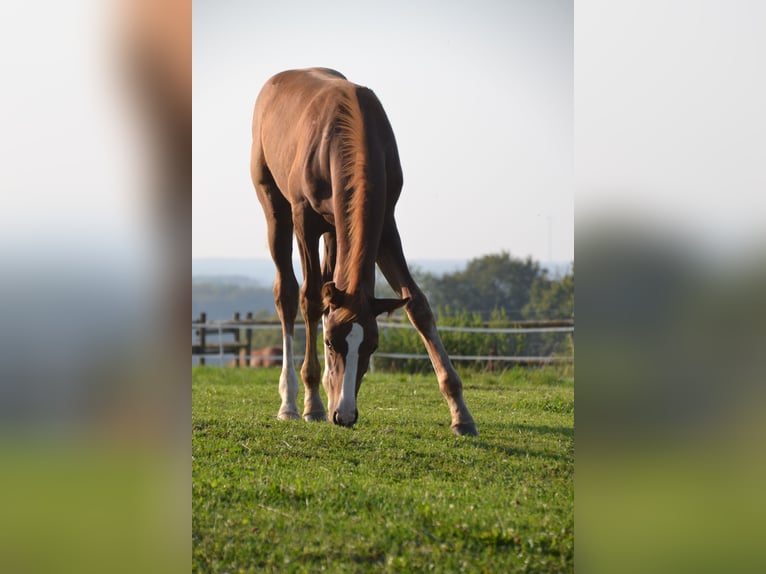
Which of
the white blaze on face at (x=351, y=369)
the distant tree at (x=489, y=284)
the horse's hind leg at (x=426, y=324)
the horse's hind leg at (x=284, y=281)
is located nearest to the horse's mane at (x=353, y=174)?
the white blaze on face at (x=351, y=369)

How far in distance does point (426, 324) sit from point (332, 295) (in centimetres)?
110

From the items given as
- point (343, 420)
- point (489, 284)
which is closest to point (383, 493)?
point (343, 420)

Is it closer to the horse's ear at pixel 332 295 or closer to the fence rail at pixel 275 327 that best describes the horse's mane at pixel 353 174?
the horse's ear at pixel 332 295

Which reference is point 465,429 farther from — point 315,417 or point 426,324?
point 315,417

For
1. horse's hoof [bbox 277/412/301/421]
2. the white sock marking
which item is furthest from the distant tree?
horse's hoof [bbox 277/412/301/421]

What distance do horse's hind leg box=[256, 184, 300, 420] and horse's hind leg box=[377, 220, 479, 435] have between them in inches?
49.8

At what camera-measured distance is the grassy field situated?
362 centimetres

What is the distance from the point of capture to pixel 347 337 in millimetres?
5430

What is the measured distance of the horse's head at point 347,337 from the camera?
5387 mm
